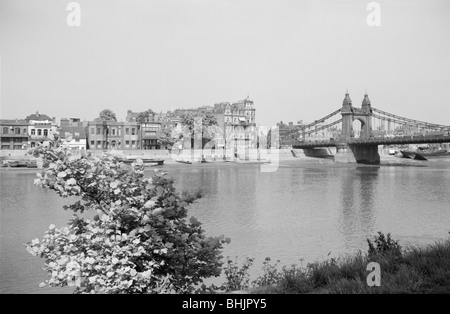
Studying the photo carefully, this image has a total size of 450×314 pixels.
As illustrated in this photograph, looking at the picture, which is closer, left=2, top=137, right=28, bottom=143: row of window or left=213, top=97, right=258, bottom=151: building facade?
left=2, top=137, right=28, bottom=143: row of window

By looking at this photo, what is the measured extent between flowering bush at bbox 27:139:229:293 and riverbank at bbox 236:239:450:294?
4.10 feet

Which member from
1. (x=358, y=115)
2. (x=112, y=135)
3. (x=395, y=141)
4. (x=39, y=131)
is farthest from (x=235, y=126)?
(x=39, y=131)

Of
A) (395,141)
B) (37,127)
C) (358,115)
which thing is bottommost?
(395,141)

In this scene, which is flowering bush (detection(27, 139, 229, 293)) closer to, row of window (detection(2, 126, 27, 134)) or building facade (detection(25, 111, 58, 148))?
building facade (detection(25, 111, 58, 148))

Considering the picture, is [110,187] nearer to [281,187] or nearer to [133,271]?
[133,271]

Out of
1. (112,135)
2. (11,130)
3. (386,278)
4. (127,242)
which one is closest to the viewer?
(127,242)

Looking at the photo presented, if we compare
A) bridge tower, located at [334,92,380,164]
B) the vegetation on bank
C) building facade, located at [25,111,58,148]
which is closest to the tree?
building facade, located at [25,111,58,148]

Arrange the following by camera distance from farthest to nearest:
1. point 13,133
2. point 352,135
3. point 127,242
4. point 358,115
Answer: point 358,115, point 352,135, point 13,133, point 127,242

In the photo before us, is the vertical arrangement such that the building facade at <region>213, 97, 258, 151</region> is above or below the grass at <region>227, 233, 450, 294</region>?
above

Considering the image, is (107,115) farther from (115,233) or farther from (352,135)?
(115,233)

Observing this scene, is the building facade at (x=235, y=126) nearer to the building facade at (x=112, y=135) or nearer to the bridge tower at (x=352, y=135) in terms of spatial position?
the bridge tower at (x=352, y=135)

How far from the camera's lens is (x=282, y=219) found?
20016 millimetres

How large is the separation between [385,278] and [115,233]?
4036 millimetres

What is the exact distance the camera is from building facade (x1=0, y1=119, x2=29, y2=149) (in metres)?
65.7
